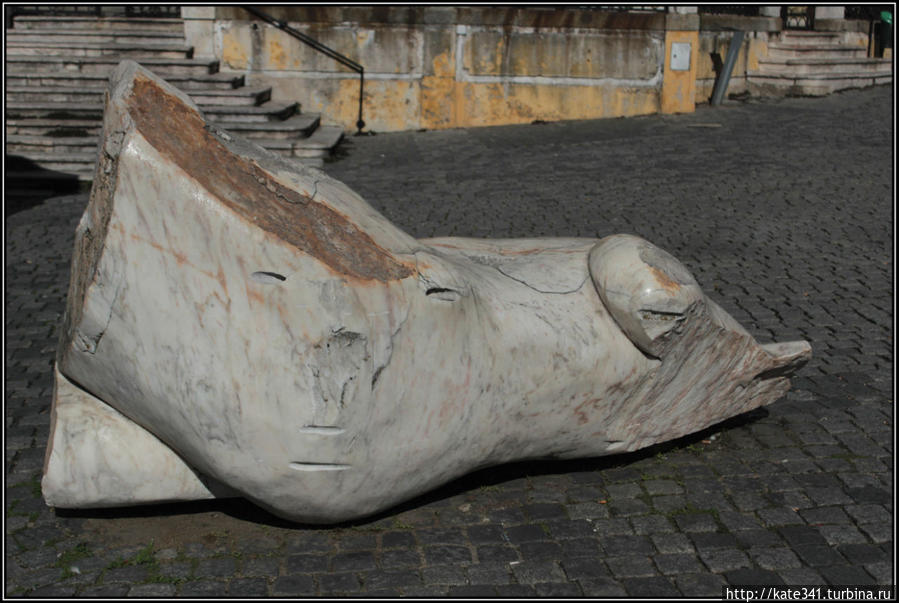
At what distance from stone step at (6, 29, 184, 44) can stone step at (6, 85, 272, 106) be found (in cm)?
103

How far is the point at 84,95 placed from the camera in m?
11.5

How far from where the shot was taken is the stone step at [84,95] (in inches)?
451

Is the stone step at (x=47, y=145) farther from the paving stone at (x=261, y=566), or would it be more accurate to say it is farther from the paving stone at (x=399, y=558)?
the paving stone at (x=399, y=558)

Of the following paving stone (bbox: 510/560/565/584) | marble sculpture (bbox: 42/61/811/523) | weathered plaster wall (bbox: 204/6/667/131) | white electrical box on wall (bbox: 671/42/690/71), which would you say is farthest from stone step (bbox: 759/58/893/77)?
paving stone (bbox: 510/560/565/584)

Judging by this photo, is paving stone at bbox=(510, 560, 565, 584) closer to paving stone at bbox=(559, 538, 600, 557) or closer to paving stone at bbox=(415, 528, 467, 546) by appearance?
paving stone at bbox=(559, 538, 600, 557)

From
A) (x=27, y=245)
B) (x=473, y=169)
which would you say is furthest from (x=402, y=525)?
(x=473, y=169)

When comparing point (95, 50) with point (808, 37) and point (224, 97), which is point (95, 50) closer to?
point (224, 97)

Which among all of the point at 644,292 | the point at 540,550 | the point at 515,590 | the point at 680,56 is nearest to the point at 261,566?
A: the point at 515,590

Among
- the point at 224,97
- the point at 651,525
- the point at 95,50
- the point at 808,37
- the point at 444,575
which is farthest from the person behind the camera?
the point at 808,37

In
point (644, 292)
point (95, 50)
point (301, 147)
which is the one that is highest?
point (95, 50)

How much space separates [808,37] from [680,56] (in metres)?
3.63

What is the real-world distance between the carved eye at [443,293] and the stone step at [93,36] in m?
10.2

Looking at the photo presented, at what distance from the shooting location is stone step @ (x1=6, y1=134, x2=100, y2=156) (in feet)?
34.9

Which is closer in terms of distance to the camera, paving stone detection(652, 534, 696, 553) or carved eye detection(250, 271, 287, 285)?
carved eye detection(250, 271, 287, 285)
